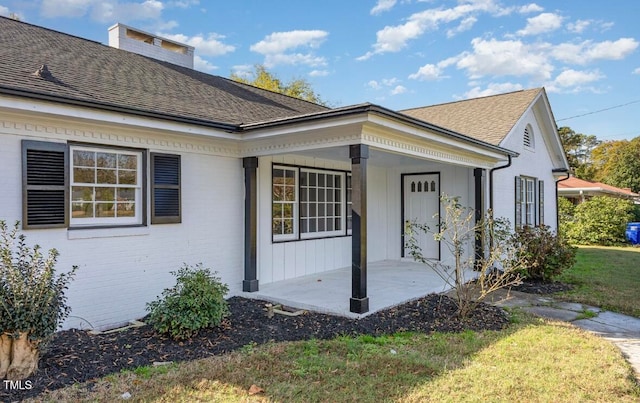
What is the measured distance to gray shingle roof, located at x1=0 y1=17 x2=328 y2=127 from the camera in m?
5.25

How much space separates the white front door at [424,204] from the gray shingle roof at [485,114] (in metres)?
1.84

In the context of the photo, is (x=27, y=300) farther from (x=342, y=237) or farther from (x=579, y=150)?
(x=579, y=150)

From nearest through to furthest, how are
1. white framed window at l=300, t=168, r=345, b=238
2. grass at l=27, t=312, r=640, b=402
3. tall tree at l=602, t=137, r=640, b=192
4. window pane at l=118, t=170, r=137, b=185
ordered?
grass at l=27, t=312, r=640, b=402 < window pane at l=118, t=170, r=137, b=185 < white framed window at l=300, t=168, r=345, b=238 < tall tree at l=602, t=137, r=640, b=192

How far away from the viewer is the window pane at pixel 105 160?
579cm

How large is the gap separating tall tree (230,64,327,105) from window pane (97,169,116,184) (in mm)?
24924

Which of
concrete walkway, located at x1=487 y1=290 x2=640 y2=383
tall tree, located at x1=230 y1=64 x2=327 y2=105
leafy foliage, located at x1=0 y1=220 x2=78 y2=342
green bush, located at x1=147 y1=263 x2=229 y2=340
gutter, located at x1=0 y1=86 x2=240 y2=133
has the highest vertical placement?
tall tree, located at x1=230 y1=64 x2=327 y2=105

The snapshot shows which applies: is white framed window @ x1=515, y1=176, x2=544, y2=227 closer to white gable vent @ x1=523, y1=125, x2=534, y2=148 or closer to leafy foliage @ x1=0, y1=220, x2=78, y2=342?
white gable vent @ x1=523, y1=125, x2=534, y2=148

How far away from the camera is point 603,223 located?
59.7 ft

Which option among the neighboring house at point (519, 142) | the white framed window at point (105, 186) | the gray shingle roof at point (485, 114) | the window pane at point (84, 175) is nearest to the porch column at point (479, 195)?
the neighboring house at point (519, 142)

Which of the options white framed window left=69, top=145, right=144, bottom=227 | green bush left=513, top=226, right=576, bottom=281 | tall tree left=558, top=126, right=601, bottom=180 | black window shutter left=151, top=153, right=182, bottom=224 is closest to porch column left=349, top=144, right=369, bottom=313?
black window shutter left=151, top=153, right=182, bottom=224

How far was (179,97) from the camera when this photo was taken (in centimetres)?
726

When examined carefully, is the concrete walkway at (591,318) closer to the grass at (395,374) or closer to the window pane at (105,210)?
the grass at (395,374)

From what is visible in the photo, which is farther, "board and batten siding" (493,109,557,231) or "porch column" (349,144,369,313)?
"board and batten siding" (493,109,557,231)

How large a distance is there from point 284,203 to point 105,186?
3465 mm
